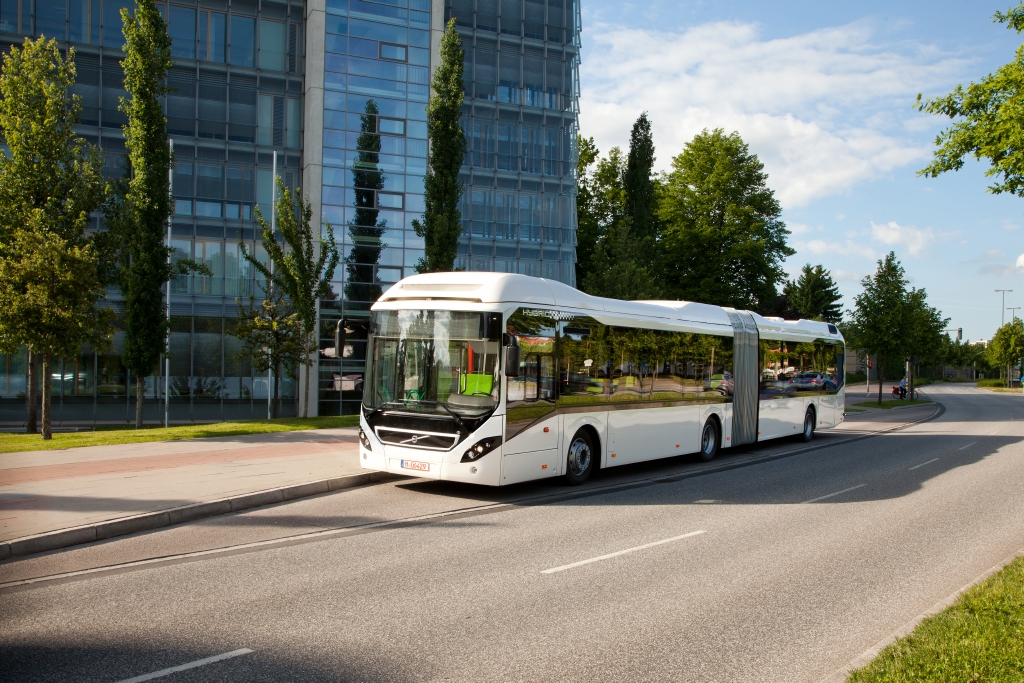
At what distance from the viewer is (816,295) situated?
85.6m

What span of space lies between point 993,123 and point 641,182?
A: 32.3 metres

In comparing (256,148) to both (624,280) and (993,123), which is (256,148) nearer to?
(624,280)

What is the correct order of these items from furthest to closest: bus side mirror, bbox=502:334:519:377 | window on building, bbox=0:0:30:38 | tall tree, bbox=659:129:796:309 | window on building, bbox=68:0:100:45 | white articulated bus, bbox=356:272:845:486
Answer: tall tree, bbox=659:129:796:309 → window on building, bbox=68:0:100:45 → window on building, bbox=0:0:30:38 → white articulated bus, bbox=356:272:845:486 → bus side mirror, bbox=502:334:519:377

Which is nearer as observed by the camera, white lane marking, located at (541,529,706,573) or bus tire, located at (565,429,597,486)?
white lane marking, located at (541,529,706,573)

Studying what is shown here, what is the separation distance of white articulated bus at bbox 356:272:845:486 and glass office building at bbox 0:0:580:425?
779 inches

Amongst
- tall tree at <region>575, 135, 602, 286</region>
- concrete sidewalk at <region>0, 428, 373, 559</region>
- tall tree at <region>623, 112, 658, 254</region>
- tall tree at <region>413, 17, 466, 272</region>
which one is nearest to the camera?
concrete sidewalk at <region>0, 428, 373, 559</region>

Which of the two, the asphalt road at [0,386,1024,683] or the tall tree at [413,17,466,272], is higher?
the tall tree at [413,17,466,272]

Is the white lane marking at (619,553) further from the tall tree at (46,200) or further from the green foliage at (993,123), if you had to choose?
the tall tree at (46,200)

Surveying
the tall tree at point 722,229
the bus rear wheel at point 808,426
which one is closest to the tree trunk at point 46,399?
the bus rear wheel at point 808,426

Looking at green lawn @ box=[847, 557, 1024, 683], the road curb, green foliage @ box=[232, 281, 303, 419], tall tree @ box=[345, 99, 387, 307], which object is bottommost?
the road curb

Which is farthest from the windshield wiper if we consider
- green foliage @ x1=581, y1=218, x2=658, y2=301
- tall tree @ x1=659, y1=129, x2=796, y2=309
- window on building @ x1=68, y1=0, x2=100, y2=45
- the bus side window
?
tall tree @ x1=659, y1=129, x2=796, y2=309

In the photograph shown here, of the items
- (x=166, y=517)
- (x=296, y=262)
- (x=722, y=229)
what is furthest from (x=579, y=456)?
(x=722, y=229)

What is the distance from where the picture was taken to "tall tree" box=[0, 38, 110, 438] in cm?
1609

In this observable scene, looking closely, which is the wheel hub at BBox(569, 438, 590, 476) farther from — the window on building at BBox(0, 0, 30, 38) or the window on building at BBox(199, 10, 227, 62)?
the window on building at BBox(0, 0, 30, 38)
